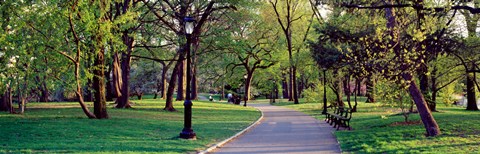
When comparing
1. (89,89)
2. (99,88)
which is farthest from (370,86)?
(89,89)

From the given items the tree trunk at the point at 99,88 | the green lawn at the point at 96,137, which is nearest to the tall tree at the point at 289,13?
the tree trunk at the point at 99,88

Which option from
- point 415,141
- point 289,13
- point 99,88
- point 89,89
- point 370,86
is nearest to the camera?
point 415,141

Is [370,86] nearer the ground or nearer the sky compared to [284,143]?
nearer the sky

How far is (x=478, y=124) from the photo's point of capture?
624 inches

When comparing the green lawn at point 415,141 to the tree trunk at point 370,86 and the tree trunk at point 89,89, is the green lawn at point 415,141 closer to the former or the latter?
the tree trunk at point 370,86

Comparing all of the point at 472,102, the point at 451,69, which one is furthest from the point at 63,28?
the point at 472,102

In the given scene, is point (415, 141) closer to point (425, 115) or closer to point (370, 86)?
point (425, 115)

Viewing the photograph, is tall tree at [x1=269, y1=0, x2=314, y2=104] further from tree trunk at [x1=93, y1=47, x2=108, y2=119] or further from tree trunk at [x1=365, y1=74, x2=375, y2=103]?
tree trunk at [x1=93, y1=47, x2=108, y2=119]

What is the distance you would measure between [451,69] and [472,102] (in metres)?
9.28

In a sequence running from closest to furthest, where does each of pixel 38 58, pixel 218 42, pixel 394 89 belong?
1. pixel 38 58
2. pixel 394 89
3. pixel 218 42

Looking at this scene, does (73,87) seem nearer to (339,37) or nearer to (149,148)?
(149,148)

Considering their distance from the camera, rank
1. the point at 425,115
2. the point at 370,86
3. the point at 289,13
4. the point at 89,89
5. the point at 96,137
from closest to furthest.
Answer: the point at 96,137, the point at 425,115, the point at 89,89, the point at 370,86, the point at 289,13

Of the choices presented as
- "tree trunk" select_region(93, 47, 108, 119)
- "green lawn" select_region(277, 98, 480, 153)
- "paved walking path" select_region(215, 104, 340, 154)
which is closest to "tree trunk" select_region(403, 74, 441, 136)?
"green lawn" select_region(277, 98, 480, 153)

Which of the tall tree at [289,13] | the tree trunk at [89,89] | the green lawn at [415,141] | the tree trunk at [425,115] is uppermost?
the tall tree at [289,13]
